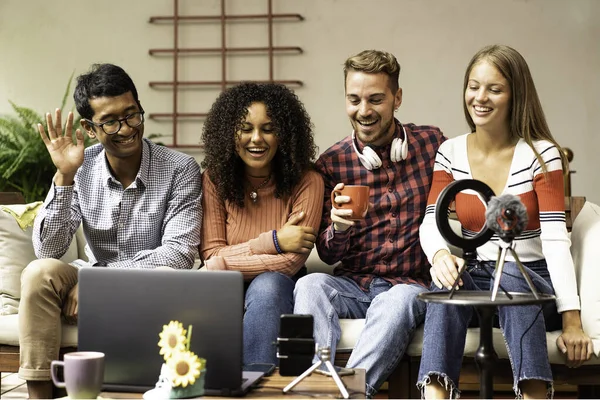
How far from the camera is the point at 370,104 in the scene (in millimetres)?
2463

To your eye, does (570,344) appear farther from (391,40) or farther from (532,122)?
(391,40)

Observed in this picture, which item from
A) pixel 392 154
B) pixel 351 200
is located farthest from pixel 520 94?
pixel 351 200

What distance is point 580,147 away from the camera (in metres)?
5.13

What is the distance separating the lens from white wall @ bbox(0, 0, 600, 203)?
5.12m

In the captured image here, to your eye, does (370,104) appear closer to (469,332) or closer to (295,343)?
(469,332)

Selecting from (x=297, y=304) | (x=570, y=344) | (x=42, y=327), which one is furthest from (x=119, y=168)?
(x=570, y=344)

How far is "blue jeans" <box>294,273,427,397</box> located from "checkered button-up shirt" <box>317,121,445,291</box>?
0.17 metres

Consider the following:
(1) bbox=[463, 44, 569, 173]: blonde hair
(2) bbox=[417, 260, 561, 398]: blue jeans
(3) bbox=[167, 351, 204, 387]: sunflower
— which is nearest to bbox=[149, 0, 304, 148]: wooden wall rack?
(1) bbox=[463, 44, 569, 173]: blonde hair

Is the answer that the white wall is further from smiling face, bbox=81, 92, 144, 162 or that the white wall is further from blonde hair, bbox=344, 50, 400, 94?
smiling face, bbox=81, 92, 144, 162

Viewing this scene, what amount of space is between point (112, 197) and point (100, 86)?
0.37 m

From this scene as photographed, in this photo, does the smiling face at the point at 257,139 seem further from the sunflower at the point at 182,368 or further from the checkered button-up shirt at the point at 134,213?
the sunflower at the point at 182,368

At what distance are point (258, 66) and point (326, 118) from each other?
613 millimetres

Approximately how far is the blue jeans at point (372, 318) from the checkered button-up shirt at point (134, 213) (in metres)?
0.45

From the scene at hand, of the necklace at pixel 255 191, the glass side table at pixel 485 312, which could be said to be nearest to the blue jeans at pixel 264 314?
the necklace at pixel 255 191
